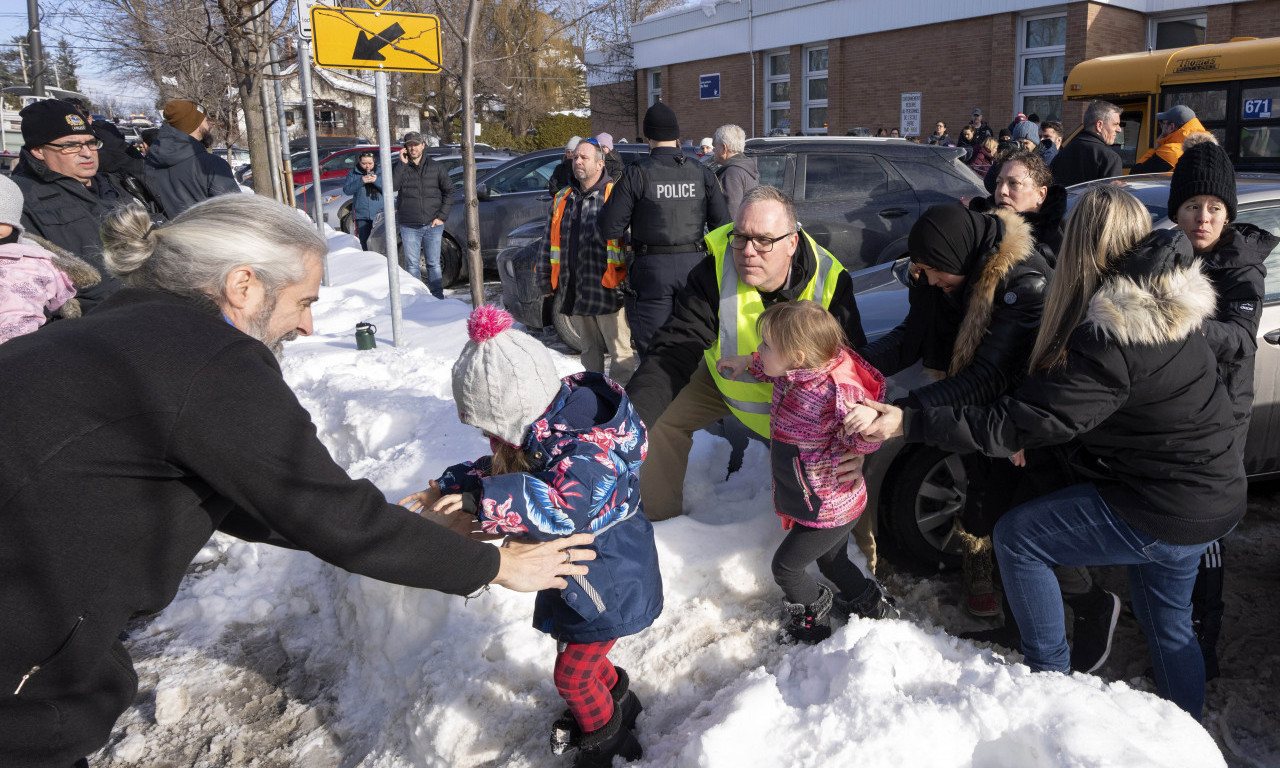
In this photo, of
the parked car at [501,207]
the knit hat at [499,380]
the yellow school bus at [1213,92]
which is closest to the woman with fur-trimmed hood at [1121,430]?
the knit hat at [499,380]

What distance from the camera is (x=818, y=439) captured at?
297 centimetres

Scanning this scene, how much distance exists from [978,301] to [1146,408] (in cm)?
68

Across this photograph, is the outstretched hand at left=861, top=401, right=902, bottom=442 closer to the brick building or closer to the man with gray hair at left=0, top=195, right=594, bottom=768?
the man with gray hair at left=0, top=195, right=594, bottom=768

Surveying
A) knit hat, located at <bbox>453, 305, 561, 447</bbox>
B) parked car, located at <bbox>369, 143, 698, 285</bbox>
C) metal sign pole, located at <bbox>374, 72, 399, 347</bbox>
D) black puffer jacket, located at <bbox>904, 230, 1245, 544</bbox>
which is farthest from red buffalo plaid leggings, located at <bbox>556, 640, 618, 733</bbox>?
parked car, located at <bbox>369, 143, 698, 285</bbox>

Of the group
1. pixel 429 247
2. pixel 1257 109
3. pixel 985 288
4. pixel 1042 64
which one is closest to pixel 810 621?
pixel 985 288

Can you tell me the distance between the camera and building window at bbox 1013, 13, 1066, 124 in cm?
2253

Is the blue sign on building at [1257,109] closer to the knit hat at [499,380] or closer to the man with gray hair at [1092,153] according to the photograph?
the man with gray hair at [1092,153]

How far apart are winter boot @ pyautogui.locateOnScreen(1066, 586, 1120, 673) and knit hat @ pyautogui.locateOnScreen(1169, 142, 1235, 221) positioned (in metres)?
1.54

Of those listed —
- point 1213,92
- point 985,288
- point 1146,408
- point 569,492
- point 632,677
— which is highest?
point 1213,92

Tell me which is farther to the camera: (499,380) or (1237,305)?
(1237,305)

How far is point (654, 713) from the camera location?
117 inches

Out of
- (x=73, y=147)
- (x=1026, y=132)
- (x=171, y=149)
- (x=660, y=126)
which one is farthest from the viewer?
(x=1026, y=132)

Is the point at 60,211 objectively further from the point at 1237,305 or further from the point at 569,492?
the point at 1237,305

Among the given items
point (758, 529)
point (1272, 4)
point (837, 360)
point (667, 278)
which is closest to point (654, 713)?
point (758, 529)
